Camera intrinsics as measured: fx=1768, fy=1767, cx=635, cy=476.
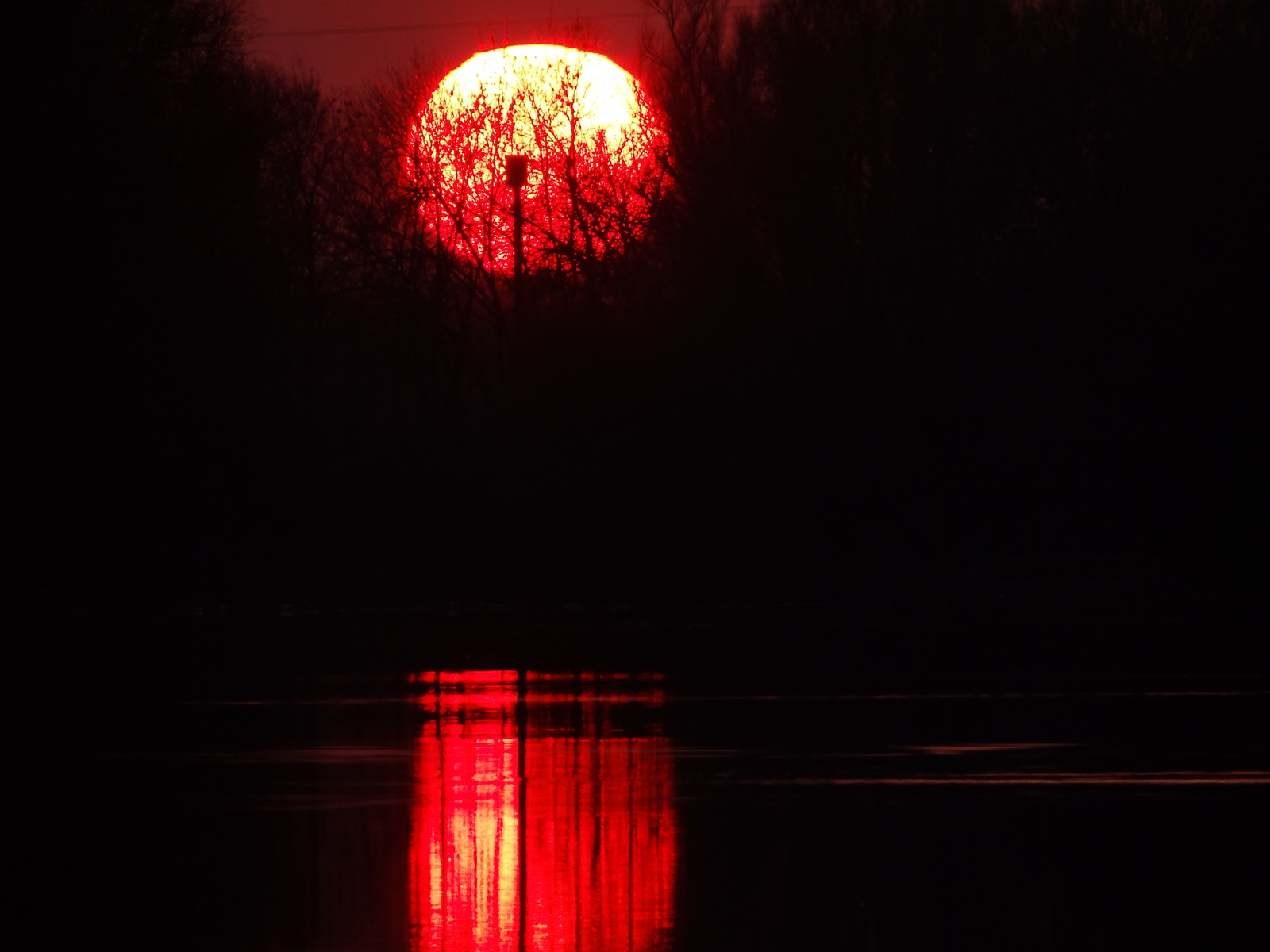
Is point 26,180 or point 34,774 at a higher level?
point 26,180

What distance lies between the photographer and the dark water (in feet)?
25.9

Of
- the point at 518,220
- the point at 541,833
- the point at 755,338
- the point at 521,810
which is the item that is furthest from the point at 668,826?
the point at 518,220

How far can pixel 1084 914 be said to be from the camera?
26.2ft

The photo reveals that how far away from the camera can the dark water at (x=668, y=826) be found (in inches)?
311

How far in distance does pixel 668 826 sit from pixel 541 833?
0.71m

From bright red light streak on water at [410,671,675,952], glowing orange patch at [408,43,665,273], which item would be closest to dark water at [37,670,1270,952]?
bright red light streak on water at [410,671,675,952]

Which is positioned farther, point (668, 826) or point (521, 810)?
point (521, 810)

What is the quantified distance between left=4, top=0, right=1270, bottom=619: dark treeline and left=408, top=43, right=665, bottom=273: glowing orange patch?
1.04 metres

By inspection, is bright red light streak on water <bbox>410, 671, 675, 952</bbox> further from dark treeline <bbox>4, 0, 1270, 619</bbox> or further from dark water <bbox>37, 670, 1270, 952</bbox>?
dark treeline <bbox>4, 0, 1270, 619</bbox>

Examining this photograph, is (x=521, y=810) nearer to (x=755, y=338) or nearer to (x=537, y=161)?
(x=755, y=338)

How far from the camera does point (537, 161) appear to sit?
40.4 metres

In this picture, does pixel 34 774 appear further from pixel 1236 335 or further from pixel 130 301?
pixel 1236 335

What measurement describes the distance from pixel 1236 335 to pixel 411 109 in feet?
76.5

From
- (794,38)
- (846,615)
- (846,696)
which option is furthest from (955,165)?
(846,696)
